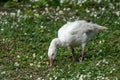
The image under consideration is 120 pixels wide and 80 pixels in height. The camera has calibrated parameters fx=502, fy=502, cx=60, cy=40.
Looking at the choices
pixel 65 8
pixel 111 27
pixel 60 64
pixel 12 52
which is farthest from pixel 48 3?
pixel 60 64

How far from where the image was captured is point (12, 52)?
452 inches

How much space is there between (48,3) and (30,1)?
31.3 inches

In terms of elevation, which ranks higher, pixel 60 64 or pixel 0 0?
pixel 0 0

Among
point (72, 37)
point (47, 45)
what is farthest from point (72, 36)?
point (47, 45)

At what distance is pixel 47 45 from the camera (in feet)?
38.7

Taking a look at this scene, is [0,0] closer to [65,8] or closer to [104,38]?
[65,8]

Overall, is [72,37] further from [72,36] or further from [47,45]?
[47,45]

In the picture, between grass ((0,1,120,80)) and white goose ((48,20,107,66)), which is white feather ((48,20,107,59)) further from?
grass ((0,1,120,80))

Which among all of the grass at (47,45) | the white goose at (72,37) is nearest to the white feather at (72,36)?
the white goose at (72,37)

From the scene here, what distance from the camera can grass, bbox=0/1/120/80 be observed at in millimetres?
9688

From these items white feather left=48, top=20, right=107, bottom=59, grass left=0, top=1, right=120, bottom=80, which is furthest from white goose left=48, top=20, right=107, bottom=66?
grass left=0, top=1, right=120, bottom=80

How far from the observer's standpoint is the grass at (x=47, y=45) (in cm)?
969

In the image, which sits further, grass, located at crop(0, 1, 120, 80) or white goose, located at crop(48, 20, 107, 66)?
white goose, located at crop(48, 20, 107, 66)

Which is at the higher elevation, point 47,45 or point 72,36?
point 72,36
